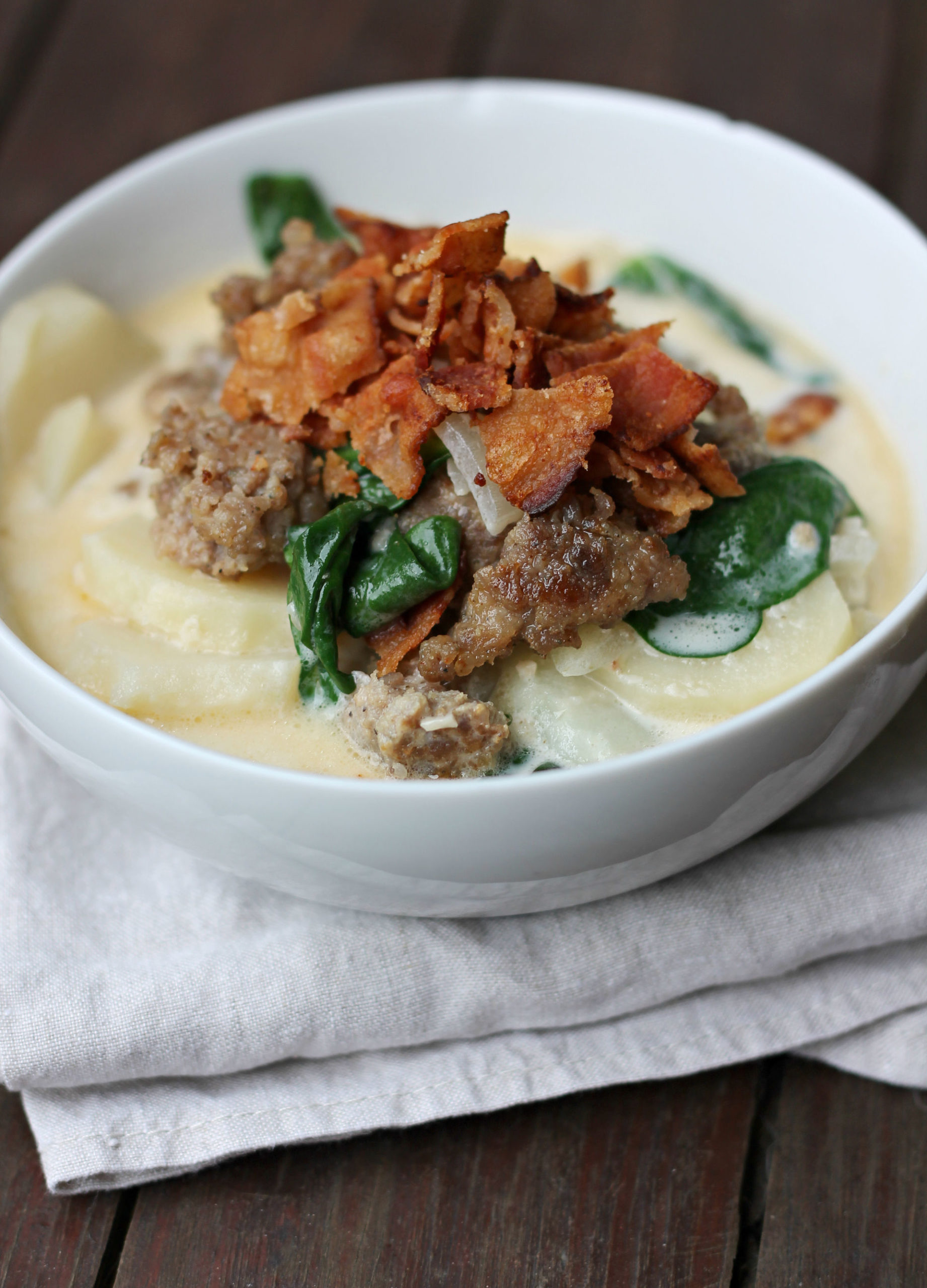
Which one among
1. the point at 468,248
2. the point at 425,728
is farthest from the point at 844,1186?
the point at 468,248

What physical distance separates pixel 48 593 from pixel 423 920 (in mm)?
1081

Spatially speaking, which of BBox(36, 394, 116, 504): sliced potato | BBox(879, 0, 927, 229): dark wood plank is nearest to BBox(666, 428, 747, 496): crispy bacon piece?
BBox(36, 394, 116, 504): sliced potato

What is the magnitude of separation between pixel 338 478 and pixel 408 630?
373 mm

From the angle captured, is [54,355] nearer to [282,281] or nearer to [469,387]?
[282,281]

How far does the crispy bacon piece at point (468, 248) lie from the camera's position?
2549 millimetres

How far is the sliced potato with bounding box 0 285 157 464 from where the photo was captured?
3156 mm

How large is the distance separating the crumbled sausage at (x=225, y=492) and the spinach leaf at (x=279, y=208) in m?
1.31

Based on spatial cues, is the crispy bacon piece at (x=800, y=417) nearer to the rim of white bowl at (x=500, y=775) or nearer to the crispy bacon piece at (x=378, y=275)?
the rim of white bowl at (x=500, y=775)

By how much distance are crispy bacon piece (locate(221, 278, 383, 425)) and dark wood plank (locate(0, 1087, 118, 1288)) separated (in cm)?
154

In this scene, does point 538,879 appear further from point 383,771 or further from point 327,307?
point 327,307

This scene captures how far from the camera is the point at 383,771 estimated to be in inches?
93.6

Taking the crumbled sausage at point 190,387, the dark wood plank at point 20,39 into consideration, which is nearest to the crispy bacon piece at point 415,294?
the crumbled sausage at point 190,387

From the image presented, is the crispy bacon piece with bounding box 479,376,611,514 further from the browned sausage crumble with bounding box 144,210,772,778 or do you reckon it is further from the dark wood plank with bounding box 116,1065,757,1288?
the dark wood plank with bounding box 116,1065,757,1288

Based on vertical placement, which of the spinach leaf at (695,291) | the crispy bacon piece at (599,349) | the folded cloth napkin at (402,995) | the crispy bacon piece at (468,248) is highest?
the crispy bacon piece at (468,248)
